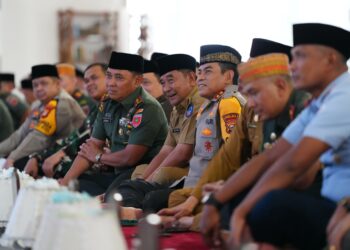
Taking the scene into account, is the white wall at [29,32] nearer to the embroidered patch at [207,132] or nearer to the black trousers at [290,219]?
the embroidered patch at [207,132]

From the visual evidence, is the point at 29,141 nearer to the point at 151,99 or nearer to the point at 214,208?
the point at 151,99

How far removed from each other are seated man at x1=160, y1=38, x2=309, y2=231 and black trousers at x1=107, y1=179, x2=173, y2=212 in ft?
0.37

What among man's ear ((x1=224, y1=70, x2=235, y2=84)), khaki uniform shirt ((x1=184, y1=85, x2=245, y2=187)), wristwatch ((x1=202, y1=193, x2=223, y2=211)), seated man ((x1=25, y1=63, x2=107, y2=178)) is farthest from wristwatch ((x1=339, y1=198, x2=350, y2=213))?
seated man ((x1=25, y1=63, x2=107, y2=178))

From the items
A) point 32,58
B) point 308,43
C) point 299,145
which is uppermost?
point 308,43

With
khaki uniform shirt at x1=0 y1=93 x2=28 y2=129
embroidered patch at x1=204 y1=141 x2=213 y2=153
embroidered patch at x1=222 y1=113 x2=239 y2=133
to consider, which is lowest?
khaki uniform shirt at x1=0 y1=93 x2=28 y2=129

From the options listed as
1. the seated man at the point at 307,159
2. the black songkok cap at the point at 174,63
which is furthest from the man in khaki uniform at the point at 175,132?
the seated man at the point at 307,159

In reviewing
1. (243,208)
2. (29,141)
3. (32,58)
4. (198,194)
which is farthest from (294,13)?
(32,58)

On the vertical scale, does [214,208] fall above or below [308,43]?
below

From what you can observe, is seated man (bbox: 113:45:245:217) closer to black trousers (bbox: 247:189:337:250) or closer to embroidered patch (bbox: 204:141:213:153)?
embroidered patch (bbox: 204:141:213:153)

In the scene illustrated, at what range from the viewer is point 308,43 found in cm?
314

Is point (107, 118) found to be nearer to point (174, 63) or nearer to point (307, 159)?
point (174, 63)

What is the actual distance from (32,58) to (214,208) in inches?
353

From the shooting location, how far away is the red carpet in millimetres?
3683

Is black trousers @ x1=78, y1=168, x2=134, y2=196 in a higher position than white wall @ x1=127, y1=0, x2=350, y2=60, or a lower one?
Result: lower
